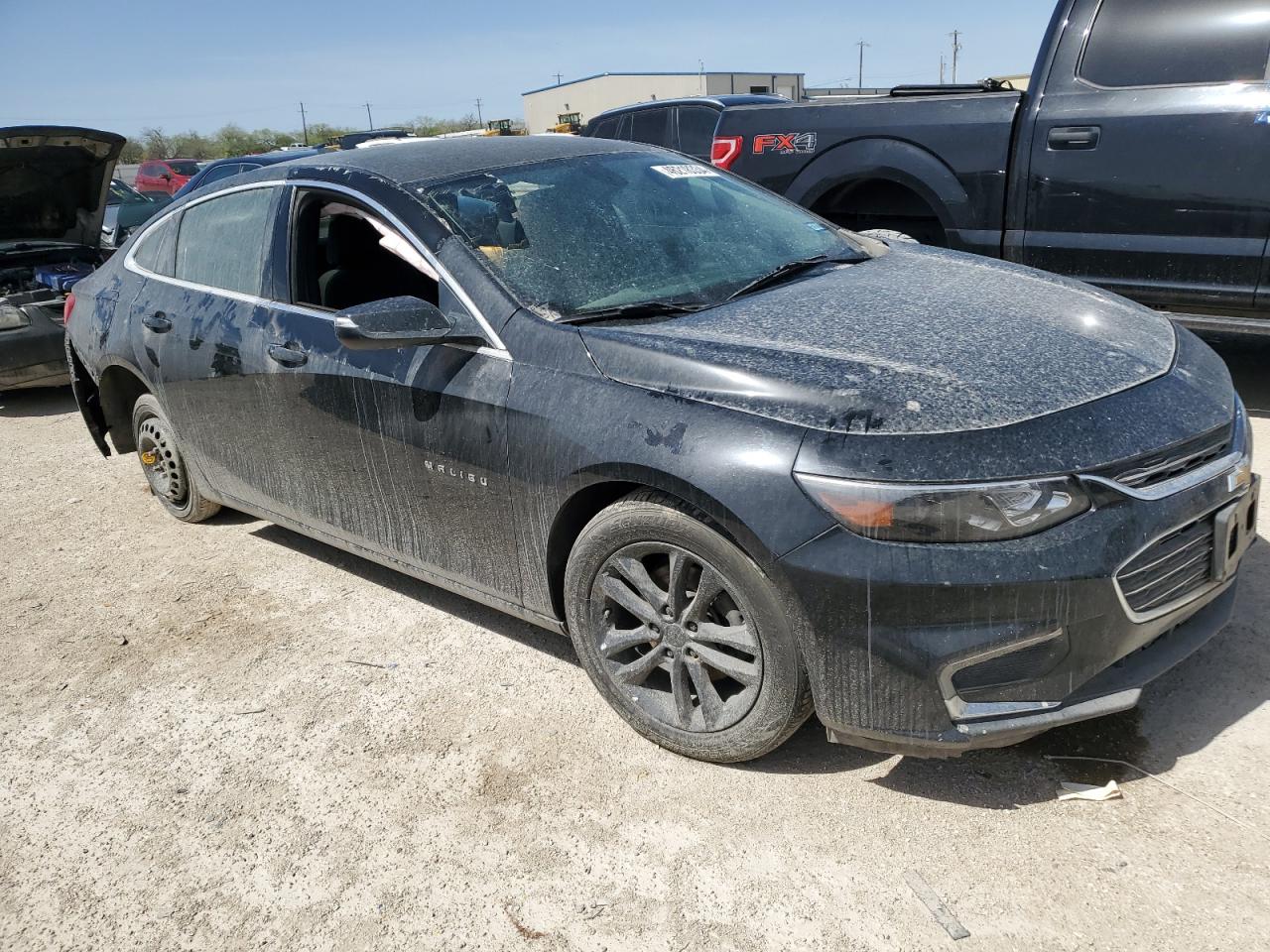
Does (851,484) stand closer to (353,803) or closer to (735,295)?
(735,295)

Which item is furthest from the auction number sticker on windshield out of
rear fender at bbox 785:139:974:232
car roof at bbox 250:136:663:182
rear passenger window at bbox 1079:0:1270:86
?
rear passenger window at bbox 1079:0:1270:86

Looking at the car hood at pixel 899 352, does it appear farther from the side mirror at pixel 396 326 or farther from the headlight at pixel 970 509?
the side mirror at pixel 396 326

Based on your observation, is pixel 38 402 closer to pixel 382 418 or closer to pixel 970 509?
pixel 382 418

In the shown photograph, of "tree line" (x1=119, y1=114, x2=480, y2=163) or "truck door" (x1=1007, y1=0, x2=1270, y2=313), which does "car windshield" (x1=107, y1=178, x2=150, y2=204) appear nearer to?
"truck door" (x1=1007, y1=0, x2=1270, y2=313)

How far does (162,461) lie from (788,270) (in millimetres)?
3268

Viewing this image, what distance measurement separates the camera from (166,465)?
16.6 ft

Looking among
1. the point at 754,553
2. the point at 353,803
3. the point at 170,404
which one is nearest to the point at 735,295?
the point at 754,553

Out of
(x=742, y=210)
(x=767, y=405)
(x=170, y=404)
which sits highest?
(x=742, y=210)

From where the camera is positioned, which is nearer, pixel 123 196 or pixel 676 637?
pixel 676 637

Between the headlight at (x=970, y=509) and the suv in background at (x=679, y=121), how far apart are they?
8.42 meters

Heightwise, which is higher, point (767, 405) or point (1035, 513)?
point (767, 405)

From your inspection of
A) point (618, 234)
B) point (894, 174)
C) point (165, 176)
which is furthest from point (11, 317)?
point (165, 176)

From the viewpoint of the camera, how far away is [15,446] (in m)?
7.03

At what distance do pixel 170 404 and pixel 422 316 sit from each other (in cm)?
204
